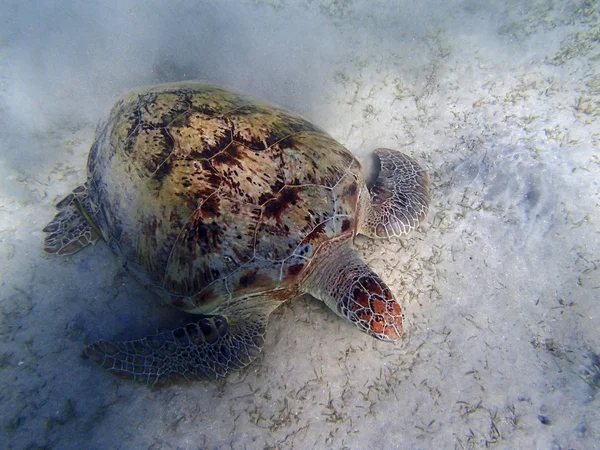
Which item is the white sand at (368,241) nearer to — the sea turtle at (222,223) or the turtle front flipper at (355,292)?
the sea turtle at (222,223)

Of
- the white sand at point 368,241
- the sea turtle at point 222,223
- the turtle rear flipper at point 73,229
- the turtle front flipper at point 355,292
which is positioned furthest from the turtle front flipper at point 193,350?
the turtle rear flipper at point 73,229

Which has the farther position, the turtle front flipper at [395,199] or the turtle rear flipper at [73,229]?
the turtle rear flipper at [73,229]

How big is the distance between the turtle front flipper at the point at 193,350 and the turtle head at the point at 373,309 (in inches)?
27.0

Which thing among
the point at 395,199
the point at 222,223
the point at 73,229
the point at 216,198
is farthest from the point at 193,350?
the point at 395,199

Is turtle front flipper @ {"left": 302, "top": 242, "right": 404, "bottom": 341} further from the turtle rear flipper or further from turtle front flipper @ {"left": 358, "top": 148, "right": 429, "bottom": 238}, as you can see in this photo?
the turtle rear flipper

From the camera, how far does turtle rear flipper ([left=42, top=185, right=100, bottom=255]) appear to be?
3234 mm

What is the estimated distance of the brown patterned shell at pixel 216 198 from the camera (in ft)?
7.79

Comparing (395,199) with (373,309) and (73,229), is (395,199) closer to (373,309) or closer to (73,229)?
(373,309)

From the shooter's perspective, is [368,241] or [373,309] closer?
[373,309]

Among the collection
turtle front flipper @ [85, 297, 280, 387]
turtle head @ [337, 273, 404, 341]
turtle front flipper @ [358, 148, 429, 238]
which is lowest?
turtle front flipper @ [85, 297, 280, 387]

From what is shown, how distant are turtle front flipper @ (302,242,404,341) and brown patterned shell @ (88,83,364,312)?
19cm

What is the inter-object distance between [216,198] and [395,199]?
6.30ft

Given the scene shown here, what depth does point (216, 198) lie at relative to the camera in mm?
2359

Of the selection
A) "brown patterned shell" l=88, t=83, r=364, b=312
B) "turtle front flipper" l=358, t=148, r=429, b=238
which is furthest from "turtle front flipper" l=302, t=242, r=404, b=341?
"turtle front flipper" l=358, t=148, r=429, b=238
